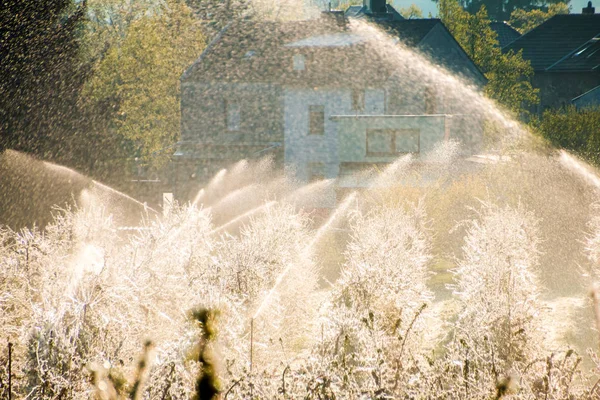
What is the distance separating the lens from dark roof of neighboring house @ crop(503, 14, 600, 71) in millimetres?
57031

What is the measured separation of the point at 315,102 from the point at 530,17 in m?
63.7

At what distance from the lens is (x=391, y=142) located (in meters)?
38.3

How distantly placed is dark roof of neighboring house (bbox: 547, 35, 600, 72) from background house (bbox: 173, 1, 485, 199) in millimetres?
13034

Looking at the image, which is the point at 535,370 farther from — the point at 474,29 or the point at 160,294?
the point at 474,29

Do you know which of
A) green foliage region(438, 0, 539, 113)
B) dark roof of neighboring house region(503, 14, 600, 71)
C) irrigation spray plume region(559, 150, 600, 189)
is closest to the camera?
irrigation spray plume region(559, 150, 600, 189)

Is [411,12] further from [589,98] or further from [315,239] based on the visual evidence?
[315,239]

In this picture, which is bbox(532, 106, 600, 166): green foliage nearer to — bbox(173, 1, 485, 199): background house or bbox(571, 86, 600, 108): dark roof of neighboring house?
bbox(173, 1, 485, 199): background house

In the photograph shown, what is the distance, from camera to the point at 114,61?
5012 centimetres

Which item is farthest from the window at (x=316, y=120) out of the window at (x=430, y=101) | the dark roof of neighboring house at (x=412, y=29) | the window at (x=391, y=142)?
the dark roof of neighboring house at (x=412, y=29)

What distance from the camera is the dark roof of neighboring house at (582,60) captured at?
5331 centimetres

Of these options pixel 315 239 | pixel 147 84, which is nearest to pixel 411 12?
pixel 147 84

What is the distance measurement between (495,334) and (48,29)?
19.9 meters

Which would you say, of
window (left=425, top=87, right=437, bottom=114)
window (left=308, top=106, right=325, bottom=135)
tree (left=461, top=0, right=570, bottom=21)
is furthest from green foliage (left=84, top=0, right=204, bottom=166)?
tree (left=461, top=0, right=570, bottom=21)

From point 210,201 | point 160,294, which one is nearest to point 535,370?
point 160,294
